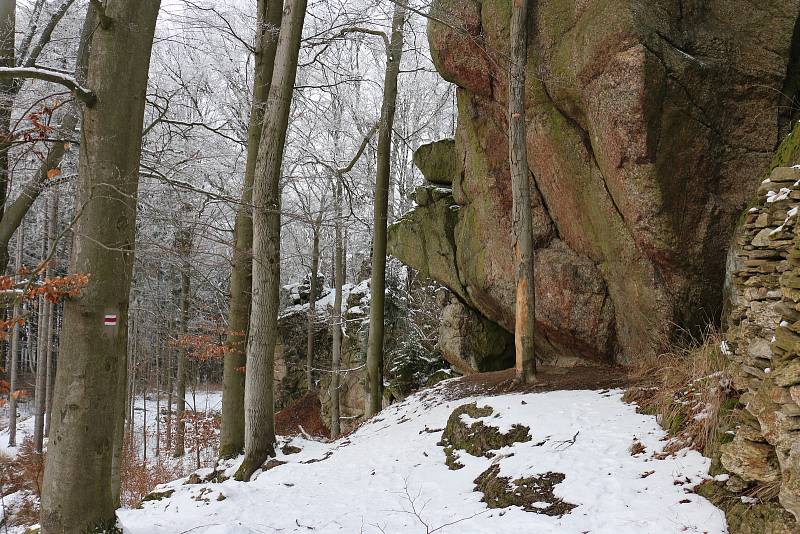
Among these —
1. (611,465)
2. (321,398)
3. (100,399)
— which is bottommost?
(321,398)

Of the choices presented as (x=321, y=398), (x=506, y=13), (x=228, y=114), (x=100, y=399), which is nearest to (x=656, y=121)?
(x=506, y=13)

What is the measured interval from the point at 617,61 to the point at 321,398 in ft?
40.9

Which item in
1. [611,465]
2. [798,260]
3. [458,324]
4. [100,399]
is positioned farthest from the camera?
[458,324]

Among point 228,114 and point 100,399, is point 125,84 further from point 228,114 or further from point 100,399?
point 228,114

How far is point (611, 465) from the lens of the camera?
486 centimetres

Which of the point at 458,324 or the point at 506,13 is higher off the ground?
the point at 506,13

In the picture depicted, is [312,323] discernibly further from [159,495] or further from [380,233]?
[159,495]

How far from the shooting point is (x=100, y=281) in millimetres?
3955

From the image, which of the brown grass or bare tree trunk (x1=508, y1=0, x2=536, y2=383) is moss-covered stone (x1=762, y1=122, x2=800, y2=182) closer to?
the brown grass

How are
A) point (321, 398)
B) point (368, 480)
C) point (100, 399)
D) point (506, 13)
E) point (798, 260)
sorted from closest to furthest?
point (798, 260)
point (100, 399)
point (368, 480)
point (506, 13)
point (321, 398)

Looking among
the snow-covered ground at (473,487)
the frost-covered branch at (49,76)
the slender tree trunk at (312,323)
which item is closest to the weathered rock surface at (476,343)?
the snow-covered ground at (473,487)

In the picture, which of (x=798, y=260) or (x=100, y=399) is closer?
(x=798, y=260)

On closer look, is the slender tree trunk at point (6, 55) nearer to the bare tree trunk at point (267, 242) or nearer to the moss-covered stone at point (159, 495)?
the bare tree trunk at point (267, 242)

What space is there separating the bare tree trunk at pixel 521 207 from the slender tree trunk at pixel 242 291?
3.97m
